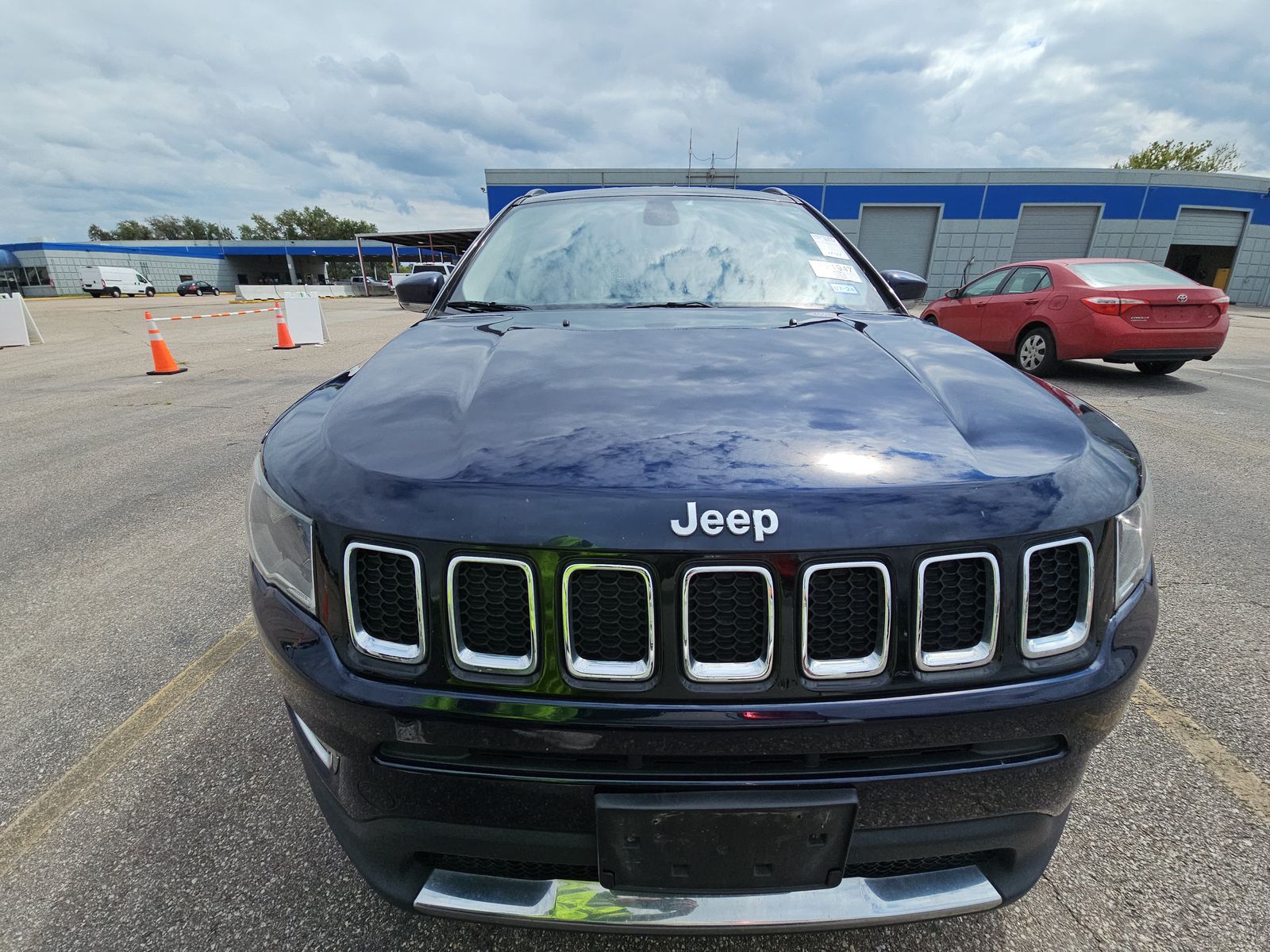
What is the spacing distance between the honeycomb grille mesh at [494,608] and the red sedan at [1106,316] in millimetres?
8179

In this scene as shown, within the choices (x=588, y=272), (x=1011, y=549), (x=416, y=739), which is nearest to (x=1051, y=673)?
(x=1011, y=549)

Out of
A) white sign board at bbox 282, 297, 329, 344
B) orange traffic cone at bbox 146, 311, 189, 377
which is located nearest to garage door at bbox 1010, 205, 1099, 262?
white sign board at bbox 282, 297, 329, 344

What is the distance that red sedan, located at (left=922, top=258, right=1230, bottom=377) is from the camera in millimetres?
6867

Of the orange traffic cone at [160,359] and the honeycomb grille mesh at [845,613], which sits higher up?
the honeycomb grille mesh at [845,613]

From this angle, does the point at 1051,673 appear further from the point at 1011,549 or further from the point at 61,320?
the point at 61,320

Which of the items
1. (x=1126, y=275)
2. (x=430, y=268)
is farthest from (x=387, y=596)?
(x=430, y=268)

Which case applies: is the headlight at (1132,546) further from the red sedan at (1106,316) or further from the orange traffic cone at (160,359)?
the orange traffic cone at (160,359)

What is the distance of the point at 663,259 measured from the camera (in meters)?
2.19

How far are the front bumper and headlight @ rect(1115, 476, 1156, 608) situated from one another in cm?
4

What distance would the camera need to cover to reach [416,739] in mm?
1020

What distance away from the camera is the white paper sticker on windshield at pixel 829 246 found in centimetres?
235

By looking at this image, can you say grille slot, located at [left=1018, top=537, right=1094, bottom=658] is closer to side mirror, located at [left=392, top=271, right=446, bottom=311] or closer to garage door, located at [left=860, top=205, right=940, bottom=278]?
side mirror, located at [left=392, top=271, right=446, bottom=311]

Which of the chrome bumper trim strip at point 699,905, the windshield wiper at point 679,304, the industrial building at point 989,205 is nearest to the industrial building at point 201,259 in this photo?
the industrial building at point 989,205

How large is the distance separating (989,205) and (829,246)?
30847mm
